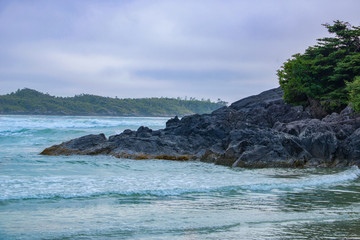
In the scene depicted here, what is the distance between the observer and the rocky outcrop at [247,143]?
15.0m

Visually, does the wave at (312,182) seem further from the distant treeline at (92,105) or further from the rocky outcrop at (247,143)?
the distant treeline at (92,105)

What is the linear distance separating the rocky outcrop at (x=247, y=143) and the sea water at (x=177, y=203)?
1223mm

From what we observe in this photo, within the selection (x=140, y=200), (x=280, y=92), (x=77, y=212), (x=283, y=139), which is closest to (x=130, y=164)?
(x=283, y=139)

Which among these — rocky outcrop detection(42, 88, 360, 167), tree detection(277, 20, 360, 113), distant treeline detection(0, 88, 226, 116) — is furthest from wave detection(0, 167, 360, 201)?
distant treeline detection(0, 88, 226, 116)

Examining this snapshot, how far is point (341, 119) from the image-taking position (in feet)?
60.9

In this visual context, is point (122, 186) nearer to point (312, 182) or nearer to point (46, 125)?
point (312, 182)

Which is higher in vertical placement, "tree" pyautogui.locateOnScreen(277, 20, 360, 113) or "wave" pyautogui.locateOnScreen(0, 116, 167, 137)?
"tree" pyautogui.locateOnScreen(277, 20, 360, 113)

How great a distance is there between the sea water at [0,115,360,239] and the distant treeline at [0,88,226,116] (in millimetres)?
119744

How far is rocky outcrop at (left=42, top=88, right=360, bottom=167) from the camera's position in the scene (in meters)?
15.0

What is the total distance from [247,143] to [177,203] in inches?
302

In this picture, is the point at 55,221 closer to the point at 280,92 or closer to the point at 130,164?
the point at 130,164

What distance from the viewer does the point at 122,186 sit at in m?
10.6

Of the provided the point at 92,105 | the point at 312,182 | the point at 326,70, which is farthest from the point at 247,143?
the point at 92,105

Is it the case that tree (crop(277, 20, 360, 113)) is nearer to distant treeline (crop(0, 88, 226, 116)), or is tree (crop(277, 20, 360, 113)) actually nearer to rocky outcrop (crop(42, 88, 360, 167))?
rocky outcrop (crop(42, 88, 360, 167))
